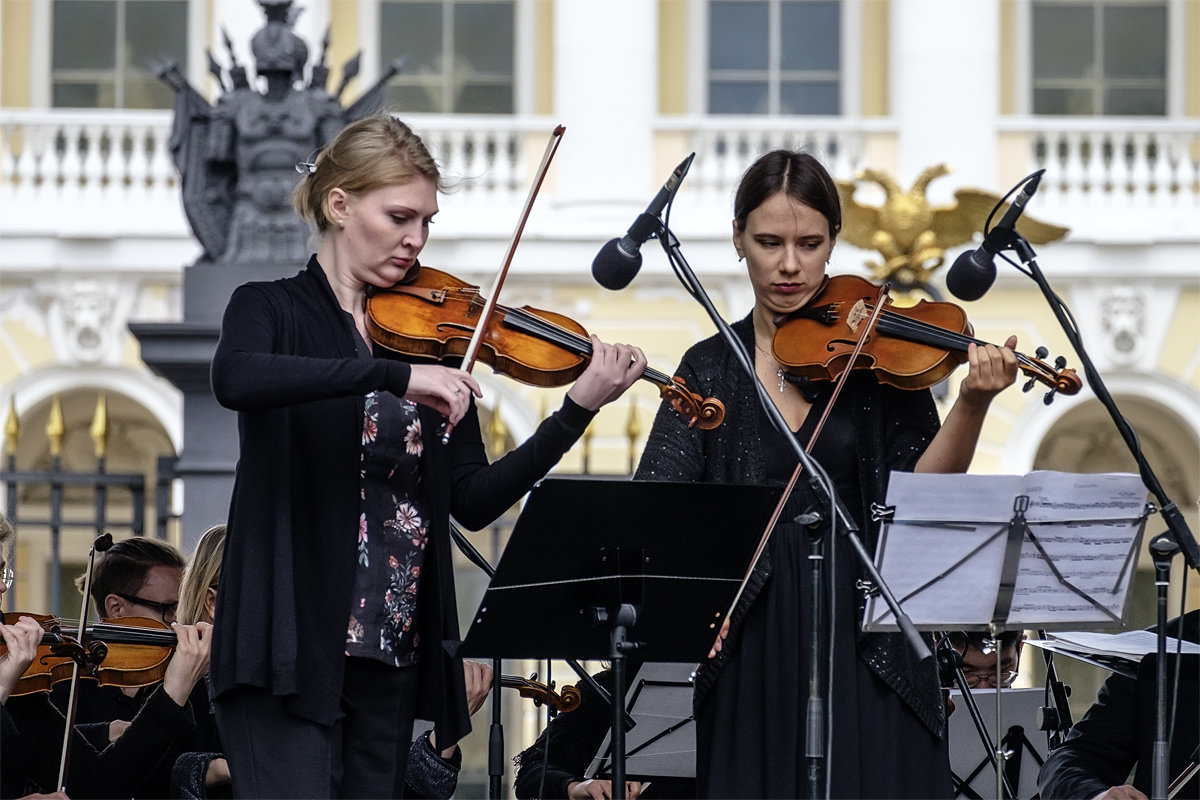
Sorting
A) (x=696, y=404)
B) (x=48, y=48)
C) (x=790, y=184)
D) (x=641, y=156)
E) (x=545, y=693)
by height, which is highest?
(x=48, y=48)

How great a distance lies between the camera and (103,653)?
4.11 meters

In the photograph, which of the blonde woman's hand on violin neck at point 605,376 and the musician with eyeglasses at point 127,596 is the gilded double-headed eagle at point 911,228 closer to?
the musician with eyeglasses at point 127,596

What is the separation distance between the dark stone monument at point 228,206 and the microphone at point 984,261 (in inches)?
Answer: 129

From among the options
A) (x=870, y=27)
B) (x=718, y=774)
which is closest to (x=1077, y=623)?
(x=718, y=774)

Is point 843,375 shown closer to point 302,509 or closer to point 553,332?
point 553,332

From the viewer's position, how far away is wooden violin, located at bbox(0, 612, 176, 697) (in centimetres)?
406

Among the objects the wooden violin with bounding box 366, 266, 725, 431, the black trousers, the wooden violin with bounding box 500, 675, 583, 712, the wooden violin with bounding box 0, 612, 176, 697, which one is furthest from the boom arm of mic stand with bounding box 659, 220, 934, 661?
the wooden violin with bounding box 0, 612, 176, 697

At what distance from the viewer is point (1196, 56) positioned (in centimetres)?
1579

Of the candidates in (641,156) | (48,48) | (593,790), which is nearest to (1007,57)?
(641,156)

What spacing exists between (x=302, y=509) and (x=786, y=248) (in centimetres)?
103

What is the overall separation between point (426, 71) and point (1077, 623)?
12.9 meters

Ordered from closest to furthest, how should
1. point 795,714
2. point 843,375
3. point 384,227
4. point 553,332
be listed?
point 384,227 < point 795,714 < point 843,375 < point 553,332

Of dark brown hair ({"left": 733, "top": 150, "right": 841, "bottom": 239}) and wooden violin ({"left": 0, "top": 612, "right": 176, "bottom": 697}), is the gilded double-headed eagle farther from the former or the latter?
dark brown hair ({"left": 733, "top": 150, "right": 841, "bottom": 239})

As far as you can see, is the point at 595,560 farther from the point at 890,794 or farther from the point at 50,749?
the point at 50,749
